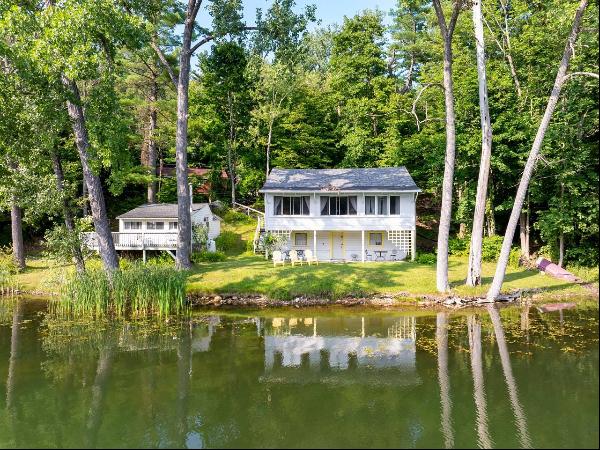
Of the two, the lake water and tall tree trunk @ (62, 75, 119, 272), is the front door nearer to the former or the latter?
the lake water

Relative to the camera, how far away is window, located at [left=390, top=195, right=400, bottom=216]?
26.0 m

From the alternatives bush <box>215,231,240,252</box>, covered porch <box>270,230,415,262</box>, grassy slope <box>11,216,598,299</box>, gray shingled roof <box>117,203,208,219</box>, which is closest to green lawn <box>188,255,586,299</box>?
grassy slope <box>11,216,598,299</box>

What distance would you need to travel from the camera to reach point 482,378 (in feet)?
→ 29.5

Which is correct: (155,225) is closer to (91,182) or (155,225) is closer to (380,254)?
(91,182)

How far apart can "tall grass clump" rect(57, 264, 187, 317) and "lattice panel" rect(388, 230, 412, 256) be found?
14.0 m

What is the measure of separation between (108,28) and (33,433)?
43.7 feet

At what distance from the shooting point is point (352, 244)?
88.5 ft

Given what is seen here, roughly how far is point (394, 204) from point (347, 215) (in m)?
2.91

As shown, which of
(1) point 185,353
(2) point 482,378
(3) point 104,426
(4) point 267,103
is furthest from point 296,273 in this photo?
(4) point 267,103

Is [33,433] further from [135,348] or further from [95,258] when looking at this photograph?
[95,258]

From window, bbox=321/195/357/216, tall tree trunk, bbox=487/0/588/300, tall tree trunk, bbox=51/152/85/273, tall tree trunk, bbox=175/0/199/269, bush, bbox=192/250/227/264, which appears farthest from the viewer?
window, bbox=321/195/357/216

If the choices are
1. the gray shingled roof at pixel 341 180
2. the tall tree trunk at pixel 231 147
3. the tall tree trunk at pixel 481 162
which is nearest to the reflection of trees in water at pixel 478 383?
the tall tree trunk at pixel 481 162

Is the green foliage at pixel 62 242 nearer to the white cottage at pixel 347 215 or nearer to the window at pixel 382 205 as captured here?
the white cottage at pixel 347 215

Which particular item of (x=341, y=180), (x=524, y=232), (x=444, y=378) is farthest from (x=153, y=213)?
(x=444, y=378)
